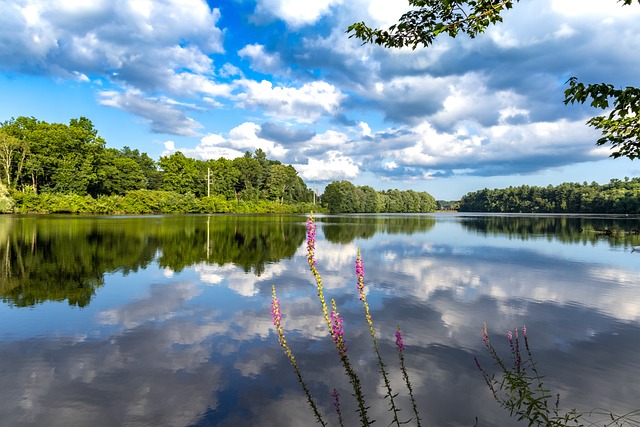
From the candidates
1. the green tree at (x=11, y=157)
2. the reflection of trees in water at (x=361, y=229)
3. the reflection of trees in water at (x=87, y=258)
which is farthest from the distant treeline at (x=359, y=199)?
the reflection of trees in water at (x=87, y=258)

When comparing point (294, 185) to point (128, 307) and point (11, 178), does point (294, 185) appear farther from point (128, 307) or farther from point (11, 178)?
point (128, 307)

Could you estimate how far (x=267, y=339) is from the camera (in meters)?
8.13

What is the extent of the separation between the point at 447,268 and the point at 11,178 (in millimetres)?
90149

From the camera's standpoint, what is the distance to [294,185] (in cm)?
13938

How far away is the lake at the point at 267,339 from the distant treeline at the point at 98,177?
211ft

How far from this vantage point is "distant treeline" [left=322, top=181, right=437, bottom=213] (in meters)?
147

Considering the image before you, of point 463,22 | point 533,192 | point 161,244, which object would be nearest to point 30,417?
point 463,22

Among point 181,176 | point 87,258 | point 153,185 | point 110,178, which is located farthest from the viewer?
point 153,185

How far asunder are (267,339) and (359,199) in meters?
149

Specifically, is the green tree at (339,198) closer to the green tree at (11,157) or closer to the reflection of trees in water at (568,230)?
the reflection of trees in water at (568,230)

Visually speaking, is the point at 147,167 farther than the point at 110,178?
Yes

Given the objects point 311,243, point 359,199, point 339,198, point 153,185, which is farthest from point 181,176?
point 311,243

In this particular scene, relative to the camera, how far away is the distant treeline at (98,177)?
230ft

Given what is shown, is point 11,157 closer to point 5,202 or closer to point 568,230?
point 5,202
